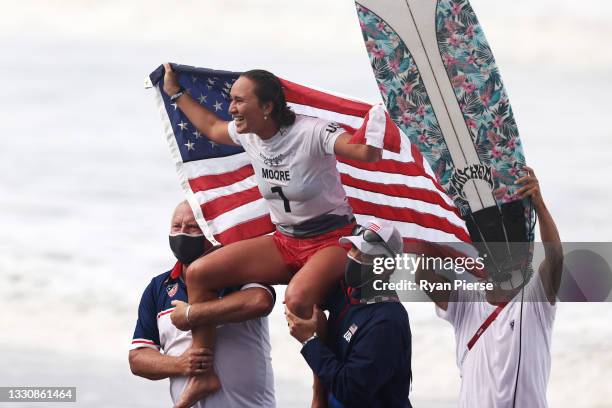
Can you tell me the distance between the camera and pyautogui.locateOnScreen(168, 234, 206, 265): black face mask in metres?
6.80

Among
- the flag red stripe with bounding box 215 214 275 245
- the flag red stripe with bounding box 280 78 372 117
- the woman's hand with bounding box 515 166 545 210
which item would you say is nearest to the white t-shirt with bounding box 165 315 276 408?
the flag red stripe with bounding box 215 214 275 245

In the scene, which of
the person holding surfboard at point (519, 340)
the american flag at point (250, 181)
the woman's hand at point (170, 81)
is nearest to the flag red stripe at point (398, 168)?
the american flag at point (250, 181)

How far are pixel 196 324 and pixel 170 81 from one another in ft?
4.96

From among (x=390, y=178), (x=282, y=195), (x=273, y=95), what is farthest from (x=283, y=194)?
(x=390, y=178)

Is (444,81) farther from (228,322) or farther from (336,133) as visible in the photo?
(228,322)

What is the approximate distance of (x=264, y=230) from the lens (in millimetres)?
6949

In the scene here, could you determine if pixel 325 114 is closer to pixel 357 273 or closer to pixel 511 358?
pixel 357 273

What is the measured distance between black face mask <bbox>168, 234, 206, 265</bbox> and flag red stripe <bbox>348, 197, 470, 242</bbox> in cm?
97

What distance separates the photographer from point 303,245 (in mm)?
6309

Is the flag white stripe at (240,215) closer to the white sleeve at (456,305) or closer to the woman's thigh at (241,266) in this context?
the woman's thigh at (241,266)

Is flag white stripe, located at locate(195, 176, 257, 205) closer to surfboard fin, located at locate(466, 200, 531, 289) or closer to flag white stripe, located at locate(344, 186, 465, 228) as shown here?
flag white stripe, located at locate(344, 186, 465, 228)

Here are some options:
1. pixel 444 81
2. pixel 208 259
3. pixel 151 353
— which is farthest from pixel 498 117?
pixel 151 353

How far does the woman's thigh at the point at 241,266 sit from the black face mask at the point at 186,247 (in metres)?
0.42

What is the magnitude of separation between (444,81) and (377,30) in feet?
1.80
